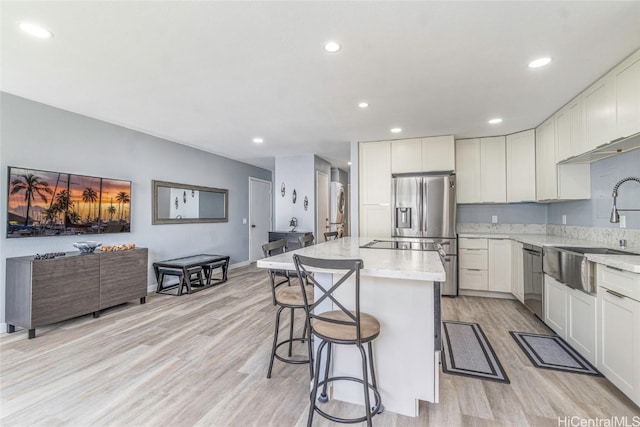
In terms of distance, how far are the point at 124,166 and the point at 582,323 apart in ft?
18.1

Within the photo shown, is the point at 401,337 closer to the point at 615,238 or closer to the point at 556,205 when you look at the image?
the point at 615,238

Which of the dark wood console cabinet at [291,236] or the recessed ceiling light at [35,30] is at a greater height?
the recessed ceiling light at [35,30]

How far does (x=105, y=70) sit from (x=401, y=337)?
310cm

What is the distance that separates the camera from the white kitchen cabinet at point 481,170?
4.49 metres

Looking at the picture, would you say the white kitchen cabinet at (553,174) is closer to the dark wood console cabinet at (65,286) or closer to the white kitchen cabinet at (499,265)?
the white kitchen cabinet at (499,265)

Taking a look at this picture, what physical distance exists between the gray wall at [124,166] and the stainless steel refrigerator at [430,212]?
11.9 feet

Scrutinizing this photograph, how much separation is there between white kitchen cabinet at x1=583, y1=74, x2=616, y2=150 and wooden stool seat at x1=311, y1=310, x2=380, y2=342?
99.7 inches

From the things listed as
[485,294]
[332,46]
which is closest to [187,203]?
[332,46]

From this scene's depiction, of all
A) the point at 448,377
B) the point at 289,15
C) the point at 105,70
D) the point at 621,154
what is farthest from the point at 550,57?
the point at 105,70

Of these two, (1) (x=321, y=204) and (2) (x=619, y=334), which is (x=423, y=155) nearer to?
(1) (x=321, y=204)

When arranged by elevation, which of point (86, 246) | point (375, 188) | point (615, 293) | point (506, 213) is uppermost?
point (375, 188)

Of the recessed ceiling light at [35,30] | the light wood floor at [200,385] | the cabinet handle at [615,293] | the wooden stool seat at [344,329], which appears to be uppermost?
the recessed ceiling light at [35,30]

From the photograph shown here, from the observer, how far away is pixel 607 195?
2.95 m

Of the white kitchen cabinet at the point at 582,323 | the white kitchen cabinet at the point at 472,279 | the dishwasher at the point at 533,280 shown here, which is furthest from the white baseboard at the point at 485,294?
the white kitchen cabinet at the point at 582,323
